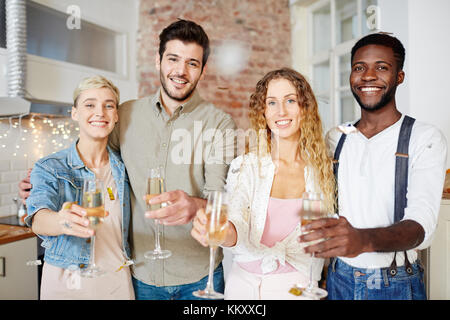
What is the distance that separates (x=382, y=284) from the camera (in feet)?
3.96

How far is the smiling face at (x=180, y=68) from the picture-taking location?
4.88ft

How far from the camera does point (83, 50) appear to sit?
125 inches

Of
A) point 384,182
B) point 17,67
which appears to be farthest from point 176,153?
point 17,67

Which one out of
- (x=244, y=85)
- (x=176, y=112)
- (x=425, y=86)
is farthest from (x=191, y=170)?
(x=244, y=85)

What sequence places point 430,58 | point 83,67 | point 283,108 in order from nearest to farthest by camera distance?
point 283,108, point 430,58, point 83,67

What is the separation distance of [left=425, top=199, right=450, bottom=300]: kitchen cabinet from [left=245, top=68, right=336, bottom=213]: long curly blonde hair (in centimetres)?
73

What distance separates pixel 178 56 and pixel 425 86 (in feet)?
4.25

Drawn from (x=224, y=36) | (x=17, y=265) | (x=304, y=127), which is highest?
(x=224, y=36)

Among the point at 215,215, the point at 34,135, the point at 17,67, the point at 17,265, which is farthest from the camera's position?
the point at 34,135

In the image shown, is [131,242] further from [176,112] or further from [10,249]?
[10,249]

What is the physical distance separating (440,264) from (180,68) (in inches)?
57.3

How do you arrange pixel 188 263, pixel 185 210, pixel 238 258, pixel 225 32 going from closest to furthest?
pixel 185 210
pixel 238 258
pixel 188 263
pixel 225 32

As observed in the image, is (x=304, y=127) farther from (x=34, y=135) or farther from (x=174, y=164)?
(x=34, y=135)

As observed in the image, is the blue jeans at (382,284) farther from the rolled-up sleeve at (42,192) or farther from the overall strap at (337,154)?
the rolled-up sleeve at (42,192)
